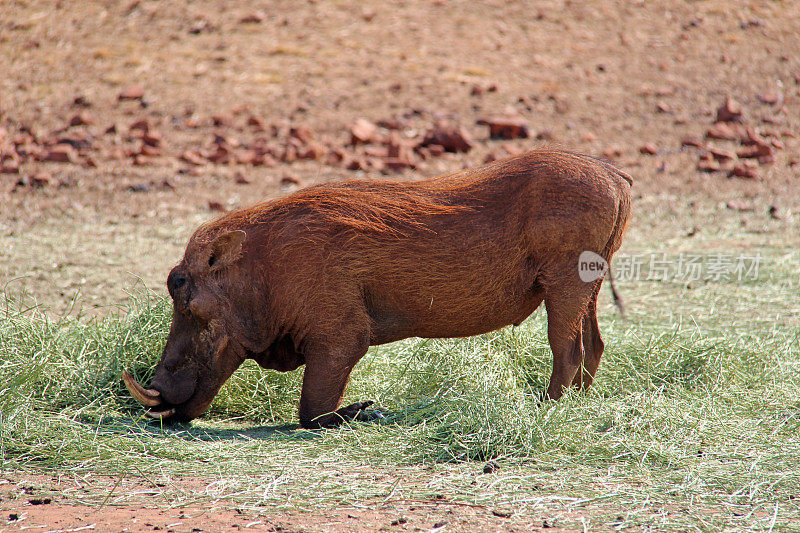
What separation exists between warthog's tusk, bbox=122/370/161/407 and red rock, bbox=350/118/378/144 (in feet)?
24.5

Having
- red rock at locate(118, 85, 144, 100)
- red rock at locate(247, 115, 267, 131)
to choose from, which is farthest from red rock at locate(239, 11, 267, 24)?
red rock at locate(247, 115, 267, 131)

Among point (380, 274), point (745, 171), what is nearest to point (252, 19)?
point (745, 171)

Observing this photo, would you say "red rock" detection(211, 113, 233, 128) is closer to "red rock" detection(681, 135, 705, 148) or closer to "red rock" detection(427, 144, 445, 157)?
"red rock" detection(427, 144, 445, 157)

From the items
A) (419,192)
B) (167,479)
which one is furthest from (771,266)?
(167,479)

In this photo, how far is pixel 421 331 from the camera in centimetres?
475

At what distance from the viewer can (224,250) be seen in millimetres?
4625

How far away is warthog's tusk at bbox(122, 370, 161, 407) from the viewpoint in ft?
14.5

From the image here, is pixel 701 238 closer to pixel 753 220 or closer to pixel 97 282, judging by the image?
pixel 753 220

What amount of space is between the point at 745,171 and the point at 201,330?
8874mm

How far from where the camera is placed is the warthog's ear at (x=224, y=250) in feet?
15.0

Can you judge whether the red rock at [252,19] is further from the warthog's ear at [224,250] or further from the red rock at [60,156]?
the warthog's ear at [224,250]

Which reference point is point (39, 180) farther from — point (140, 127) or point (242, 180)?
point (242, 180)

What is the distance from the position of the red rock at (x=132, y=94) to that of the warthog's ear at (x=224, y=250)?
8.69 metres

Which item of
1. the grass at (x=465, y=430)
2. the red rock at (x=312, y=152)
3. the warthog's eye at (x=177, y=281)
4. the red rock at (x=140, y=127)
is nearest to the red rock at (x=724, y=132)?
the red rock at (x=312, y=152)
